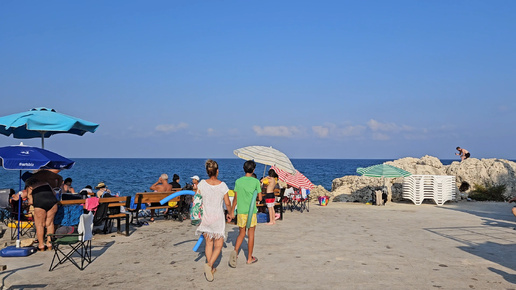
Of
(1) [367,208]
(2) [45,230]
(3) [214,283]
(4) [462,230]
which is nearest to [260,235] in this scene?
(3) [214,283]

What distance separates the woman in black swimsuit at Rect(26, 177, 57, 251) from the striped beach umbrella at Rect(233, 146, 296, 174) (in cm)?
546

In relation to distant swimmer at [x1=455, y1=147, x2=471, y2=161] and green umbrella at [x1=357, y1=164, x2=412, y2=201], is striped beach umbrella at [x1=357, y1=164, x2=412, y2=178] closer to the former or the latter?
green umbrella at [x1=357, y1=164, x2=412, y2=201]

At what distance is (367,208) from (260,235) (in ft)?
25.7

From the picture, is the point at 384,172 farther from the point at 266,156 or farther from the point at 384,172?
the point at 266,156

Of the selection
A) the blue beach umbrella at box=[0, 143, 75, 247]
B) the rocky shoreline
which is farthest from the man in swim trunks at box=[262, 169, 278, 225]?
the rocky shoreline

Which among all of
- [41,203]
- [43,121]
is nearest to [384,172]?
[43,121]

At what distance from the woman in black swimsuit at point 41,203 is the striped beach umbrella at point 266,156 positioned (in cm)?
546

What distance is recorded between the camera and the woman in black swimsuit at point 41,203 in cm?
763

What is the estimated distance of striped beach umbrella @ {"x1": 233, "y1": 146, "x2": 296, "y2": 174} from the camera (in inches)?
467

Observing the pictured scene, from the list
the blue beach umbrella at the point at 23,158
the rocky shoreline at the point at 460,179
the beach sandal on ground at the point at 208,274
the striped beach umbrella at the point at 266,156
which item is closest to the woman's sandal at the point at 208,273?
the beach sandal on ground at the point at 208,274

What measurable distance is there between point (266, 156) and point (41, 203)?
6.32 metres

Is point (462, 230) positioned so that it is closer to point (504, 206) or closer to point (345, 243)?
point (345, 243)

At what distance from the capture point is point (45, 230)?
8.23 metres

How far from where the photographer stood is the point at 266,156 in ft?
39.9
